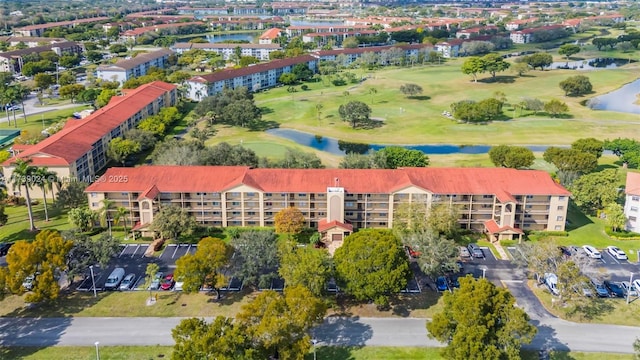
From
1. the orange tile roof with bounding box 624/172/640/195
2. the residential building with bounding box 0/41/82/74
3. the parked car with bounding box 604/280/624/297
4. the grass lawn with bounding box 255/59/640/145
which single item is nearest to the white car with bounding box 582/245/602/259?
the parked car with bounding box 604/280/624/297

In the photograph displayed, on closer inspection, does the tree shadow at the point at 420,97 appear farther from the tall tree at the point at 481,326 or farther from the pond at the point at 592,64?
the tall tree at the point at 481,326

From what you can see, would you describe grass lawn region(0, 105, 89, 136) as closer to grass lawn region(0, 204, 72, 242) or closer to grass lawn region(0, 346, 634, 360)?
grass lawn region(0, 204, 72, 242)

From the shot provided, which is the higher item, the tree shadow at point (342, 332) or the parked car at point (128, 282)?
the parked car at point (128, 282)

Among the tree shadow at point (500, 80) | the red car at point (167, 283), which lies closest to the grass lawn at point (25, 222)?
the red car at point (167, 283)

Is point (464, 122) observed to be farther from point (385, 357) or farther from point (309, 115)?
point (385, 357)

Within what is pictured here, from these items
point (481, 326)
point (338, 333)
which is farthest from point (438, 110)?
point (481, 326)

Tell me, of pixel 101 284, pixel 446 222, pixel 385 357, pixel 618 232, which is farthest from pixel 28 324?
pixel 618 232
